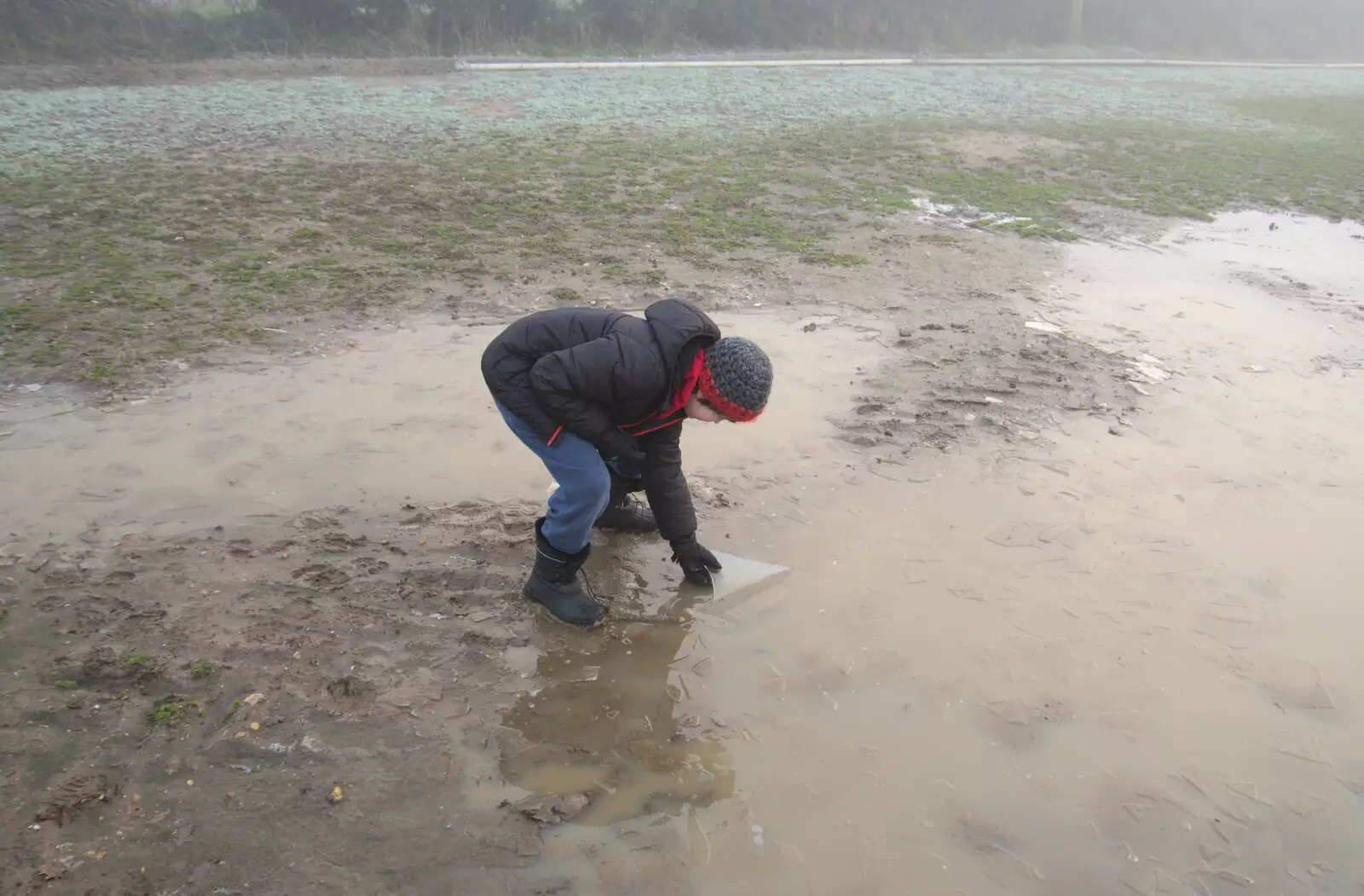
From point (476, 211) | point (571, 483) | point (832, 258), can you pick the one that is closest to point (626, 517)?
point (571, 483)

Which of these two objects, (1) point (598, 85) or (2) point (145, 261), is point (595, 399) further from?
(1) point (598, 85)

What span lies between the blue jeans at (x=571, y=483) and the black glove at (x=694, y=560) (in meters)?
0.36

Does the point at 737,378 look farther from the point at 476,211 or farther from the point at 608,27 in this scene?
the point at 608,27

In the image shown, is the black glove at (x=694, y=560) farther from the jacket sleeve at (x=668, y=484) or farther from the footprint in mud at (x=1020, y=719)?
the footprint in mud at (x=1020, y=719)

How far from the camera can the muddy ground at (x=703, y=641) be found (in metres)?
2.65

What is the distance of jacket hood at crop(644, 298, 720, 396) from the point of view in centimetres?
305

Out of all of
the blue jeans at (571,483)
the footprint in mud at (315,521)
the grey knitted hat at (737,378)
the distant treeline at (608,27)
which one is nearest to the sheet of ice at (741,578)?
the blue jeans at (571,483)

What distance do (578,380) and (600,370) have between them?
8cm

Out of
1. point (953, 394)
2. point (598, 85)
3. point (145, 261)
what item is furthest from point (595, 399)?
point (598, 85)

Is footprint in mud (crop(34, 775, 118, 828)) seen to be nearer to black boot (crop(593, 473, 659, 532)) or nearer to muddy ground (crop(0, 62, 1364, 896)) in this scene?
muddy ground (crop(0, 62, 1364, 896))

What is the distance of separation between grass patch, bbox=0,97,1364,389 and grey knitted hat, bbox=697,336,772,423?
11.5 feet

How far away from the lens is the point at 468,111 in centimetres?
1254

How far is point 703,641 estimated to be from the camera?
3508 millimetres

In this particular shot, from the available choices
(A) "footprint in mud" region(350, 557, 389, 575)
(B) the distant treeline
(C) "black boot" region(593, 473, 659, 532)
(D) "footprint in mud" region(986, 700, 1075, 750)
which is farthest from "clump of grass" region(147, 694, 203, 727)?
(B) the distant treeline
